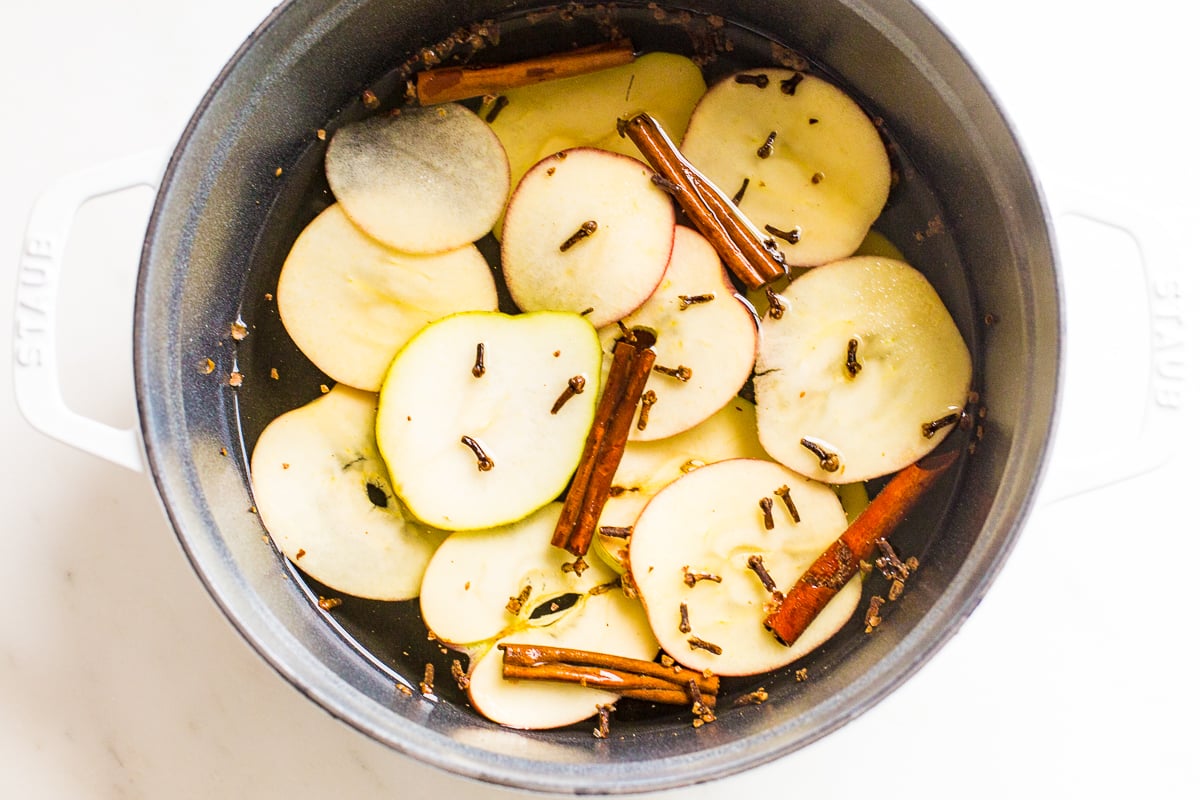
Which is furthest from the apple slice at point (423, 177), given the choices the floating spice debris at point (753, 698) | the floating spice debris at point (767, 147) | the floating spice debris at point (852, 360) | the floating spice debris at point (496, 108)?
the floating spice debris at point (753, 698)

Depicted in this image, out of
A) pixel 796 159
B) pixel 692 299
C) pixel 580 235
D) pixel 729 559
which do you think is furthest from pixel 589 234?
pixel 729 559

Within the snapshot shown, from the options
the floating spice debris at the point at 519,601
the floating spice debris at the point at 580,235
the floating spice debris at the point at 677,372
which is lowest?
the floating spice debris at the point at 519,601

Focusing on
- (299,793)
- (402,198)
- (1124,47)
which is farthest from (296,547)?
(1124,47)

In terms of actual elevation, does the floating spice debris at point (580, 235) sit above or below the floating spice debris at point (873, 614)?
above

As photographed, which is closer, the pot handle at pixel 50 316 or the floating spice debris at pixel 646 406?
the pot handle at pixel 50 316

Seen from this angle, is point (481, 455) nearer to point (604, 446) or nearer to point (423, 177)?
point (604, 446)

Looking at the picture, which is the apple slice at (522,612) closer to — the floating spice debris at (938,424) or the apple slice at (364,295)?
the apple slice at (364,295)

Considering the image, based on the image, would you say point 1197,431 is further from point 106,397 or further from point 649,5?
point 106,397
